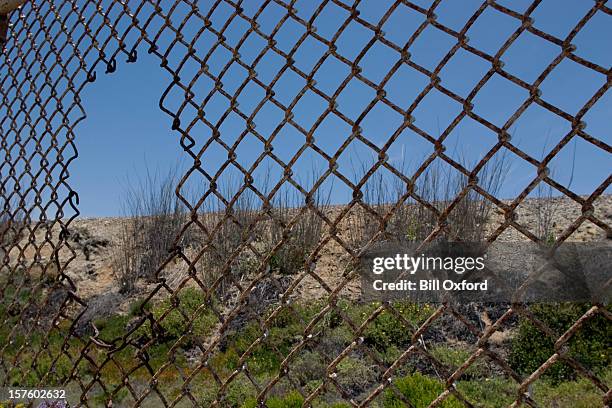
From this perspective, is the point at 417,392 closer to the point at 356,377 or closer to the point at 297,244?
the point at 356,377

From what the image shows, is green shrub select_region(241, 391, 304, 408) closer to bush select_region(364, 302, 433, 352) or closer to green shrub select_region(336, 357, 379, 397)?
green shrub select_region(336, 357, 379, 397)

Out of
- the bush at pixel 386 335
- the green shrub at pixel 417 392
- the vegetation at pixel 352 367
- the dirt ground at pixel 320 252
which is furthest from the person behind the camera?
the dirt ground at pixel 320 252

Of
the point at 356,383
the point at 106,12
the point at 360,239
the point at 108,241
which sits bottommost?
the point at 356,383

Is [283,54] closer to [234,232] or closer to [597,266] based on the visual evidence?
[597,266]

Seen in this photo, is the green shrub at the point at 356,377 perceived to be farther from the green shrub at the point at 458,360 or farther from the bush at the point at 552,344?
the bush at the point at 552,344

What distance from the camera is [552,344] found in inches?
194

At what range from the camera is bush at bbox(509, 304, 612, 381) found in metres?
4.60

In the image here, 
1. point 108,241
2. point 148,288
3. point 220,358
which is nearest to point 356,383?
point 220,358

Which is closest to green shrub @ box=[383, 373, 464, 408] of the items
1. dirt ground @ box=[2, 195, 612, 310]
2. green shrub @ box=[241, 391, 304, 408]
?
green shrub @ box=[241, 391, 304, 408]

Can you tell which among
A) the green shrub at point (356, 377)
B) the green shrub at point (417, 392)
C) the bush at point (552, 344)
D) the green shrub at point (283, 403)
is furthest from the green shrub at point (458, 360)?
the green shrub at point (283, 403)

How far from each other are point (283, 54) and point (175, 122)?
0.50 metres

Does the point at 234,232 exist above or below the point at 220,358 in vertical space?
above

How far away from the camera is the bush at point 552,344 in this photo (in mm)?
4598

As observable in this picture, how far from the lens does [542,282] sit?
5102mm
